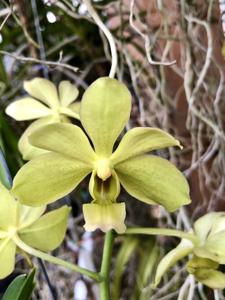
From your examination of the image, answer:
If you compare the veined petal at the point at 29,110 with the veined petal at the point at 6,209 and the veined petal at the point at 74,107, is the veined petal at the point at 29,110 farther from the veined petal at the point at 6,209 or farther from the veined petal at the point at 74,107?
the veined petal at the point at 6,209

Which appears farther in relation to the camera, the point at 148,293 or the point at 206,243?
the point at 148,293

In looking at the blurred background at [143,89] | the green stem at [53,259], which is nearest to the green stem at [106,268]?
the green stem at [53,259]

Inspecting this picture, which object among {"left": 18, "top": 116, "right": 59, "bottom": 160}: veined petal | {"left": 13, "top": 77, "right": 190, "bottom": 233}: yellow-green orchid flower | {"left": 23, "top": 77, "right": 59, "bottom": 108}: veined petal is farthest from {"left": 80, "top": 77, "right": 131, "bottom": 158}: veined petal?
{"left": 23, "top": 77, "right": 59, "bottom": 108}: veined petal

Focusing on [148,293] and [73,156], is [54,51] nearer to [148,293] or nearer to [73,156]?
[148,293]

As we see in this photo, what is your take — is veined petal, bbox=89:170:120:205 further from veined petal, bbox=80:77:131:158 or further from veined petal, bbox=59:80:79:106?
veined petal, bbox=59:80:79:106

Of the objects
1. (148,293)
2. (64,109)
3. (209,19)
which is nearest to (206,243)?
(64,109)

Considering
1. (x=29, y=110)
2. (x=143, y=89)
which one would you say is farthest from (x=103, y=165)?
(x=143, y=89)
